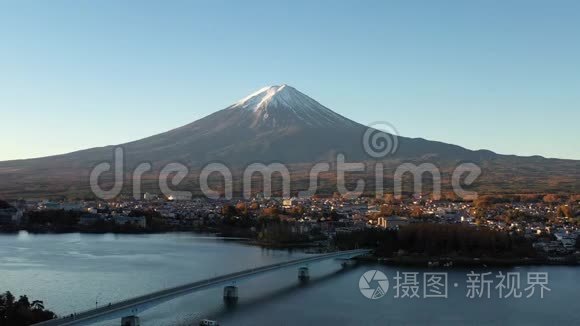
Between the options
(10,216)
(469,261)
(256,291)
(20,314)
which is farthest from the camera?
(10,216)

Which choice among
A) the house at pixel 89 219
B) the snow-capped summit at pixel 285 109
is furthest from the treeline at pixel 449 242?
the snow-capped summit at pixel 285 109

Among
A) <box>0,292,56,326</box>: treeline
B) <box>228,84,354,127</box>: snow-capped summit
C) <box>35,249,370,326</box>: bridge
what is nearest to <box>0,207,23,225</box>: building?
<box>35,249,370,326</box>: bridge

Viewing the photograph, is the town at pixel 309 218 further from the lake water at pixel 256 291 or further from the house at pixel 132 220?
the lake water at pixel 256 291

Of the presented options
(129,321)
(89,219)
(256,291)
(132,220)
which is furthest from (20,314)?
(89,219)

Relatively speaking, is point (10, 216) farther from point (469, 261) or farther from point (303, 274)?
point (469, 261)

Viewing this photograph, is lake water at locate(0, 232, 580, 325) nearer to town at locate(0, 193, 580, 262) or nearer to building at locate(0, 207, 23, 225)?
town at locate(0, 193, 580, 262)
